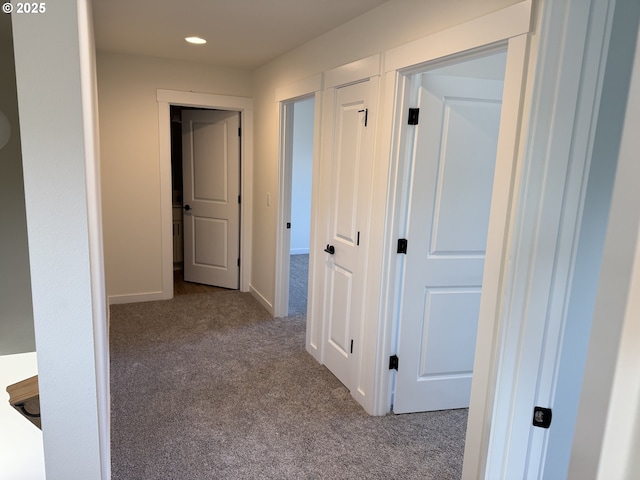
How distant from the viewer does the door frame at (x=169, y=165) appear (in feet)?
14.2

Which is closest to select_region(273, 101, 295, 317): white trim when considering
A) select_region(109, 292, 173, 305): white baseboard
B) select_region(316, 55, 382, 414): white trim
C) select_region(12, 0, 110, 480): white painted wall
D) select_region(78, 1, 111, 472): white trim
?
select_region(316, 55, 382, 414): white trim

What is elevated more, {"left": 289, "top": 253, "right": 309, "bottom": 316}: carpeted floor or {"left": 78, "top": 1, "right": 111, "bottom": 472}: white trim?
{"left": 78, "top": 1, "right": 111, "bottom": 472}: white trim

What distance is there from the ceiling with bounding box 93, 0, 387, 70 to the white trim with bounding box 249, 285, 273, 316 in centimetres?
232

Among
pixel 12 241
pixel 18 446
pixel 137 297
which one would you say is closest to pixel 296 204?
pixel 137 297

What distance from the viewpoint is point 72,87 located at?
119cm

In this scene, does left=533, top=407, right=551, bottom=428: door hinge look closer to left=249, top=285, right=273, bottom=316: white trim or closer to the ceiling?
the ceiling

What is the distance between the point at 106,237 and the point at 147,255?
16.7 inches

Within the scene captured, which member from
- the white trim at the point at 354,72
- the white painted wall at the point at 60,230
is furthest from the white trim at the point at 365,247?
the white painted wall at the point at 60,230

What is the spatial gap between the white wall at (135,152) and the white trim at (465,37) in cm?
266

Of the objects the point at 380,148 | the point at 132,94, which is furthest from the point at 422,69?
the point at 132,94

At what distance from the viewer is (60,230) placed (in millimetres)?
1238

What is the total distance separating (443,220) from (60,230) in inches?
76.3

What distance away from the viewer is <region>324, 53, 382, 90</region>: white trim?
2451mm

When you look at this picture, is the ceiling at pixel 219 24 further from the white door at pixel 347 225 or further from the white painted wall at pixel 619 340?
the white painted wall at pixel 619 340
